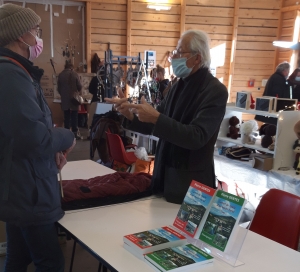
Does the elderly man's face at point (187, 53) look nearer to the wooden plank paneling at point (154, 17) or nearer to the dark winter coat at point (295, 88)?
the dark winter coat at point (295, 88)

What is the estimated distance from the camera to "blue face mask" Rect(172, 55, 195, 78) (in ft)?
6.09

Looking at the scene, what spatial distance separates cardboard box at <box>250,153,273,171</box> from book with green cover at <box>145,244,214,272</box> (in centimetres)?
187

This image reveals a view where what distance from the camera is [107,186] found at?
1.95m

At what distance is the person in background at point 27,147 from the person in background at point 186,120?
45 centimetres

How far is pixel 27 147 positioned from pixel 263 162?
7.47 feet

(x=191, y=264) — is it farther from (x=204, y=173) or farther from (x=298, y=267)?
(x=204, y=173)

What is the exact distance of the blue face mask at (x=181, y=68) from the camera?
1856 millimetres

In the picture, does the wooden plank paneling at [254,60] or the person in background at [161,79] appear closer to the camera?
the person in background at [161,79]

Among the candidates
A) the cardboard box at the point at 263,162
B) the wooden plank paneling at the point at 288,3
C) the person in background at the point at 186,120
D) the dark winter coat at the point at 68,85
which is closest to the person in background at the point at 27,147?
the person in background at the point at 186,120

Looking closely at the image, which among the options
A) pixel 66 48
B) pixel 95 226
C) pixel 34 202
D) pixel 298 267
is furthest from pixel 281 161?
pixel 66 48

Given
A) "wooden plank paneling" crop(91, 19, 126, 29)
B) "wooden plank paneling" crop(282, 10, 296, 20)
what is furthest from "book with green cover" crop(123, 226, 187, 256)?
"wooden plank paneling" crop(282, 10, 296, 20)

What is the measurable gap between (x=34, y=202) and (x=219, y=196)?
0.74m

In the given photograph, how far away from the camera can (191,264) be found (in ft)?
4.07

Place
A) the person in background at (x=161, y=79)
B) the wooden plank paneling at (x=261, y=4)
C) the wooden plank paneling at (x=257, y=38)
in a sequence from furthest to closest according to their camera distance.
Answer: the wooden plank paneling at (x=257, y=38) → the wooden plank paneling at (x=261, y=4) → the person in background at (x=161, y=79)
